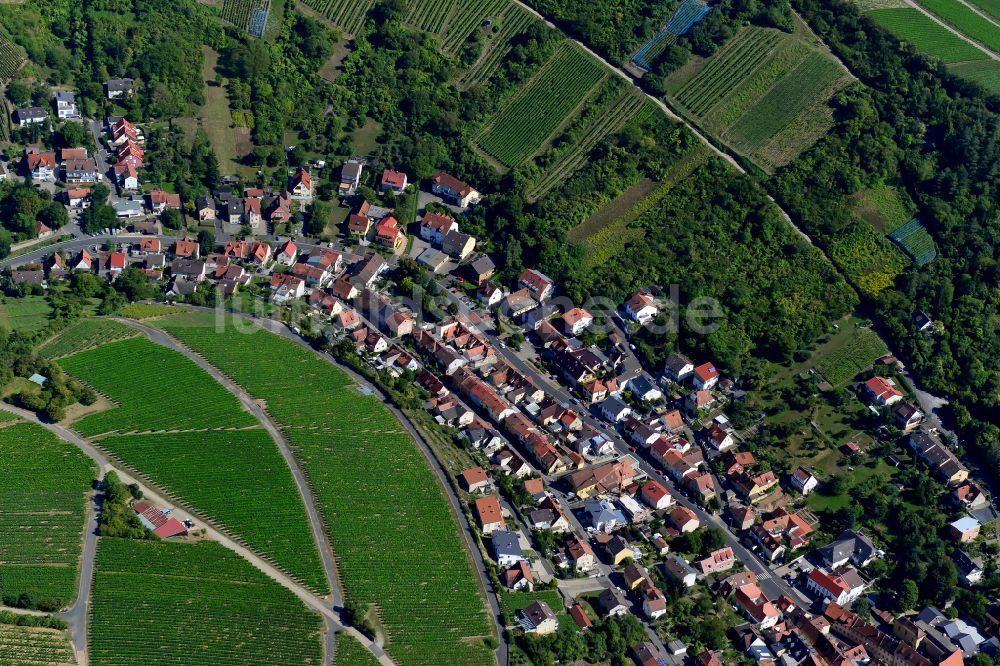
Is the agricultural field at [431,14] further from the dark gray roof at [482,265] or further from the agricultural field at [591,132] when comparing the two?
the dark gray roof at [482,265]

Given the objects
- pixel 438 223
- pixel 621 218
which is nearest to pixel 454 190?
pixel 438 223

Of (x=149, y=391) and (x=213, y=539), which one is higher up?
(x=149, y=391)

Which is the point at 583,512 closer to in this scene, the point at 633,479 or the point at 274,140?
the point at 633,479

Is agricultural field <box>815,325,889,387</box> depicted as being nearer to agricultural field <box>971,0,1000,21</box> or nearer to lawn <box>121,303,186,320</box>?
agricultural field <box>971,0,1000,21</box>

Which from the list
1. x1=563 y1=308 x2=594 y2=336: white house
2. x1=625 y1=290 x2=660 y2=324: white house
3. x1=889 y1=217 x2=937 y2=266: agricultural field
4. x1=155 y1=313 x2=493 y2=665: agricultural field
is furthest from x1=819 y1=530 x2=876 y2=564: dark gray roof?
x1=889 y1=217 x2=937 y2=266: agricultural field

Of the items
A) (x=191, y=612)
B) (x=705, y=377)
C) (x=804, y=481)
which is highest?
(x=705, y=377)

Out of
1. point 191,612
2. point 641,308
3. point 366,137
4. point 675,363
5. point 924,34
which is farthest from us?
point 924,34

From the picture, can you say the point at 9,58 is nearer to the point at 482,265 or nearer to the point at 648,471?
the point at 482,265
